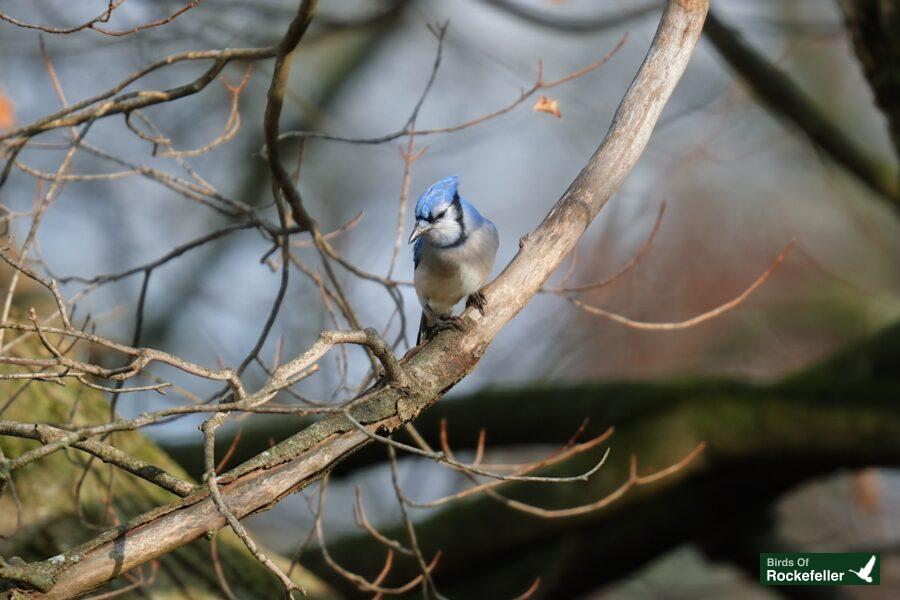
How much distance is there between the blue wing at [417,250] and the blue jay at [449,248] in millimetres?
37

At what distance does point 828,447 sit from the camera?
4.17 metres

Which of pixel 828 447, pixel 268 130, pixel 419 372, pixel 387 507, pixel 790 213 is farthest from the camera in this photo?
pixel 790 213

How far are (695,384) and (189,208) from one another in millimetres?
6559

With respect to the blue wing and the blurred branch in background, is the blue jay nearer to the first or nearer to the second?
the blue wing

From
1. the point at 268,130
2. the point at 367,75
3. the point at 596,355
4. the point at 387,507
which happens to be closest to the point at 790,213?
the point at 596,355

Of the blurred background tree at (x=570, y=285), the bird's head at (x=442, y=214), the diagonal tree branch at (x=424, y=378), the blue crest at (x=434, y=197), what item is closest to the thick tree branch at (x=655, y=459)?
the blurred background tree at (x=570, y=285)

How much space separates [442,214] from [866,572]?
8.32ft

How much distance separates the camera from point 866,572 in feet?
13.6

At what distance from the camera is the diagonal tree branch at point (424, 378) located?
1.88 metres

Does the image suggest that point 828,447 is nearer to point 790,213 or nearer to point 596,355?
point 596,355

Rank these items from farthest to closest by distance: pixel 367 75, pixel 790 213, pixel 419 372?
pixel 790 213
pixel 367 75
pixel 419 372

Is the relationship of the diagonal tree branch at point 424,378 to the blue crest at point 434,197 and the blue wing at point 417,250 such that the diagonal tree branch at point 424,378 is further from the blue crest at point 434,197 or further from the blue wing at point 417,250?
the blue wing at point 417,250
